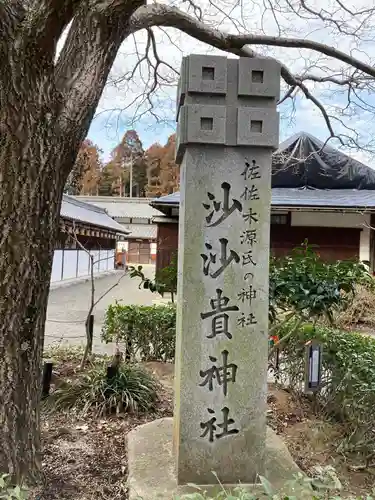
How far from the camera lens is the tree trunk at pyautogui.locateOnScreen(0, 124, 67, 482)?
257cm

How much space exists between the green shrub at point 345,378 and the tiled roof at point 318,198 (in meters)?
7.58

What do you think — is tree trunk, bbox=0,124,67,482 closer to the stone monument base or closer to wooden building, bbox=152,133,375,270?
the stone monument base

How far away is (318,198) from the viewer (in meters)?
13.7

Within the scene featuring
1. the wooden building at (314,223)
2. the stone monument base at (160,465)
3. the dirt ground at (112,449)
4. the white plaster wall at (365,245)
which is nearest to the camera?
the stone monument base at (160,465)

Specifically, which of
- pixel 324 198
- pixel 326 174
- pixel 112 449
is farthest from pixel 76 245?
pixel 112 449

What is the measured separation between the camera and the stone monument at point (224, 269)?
2.87 m

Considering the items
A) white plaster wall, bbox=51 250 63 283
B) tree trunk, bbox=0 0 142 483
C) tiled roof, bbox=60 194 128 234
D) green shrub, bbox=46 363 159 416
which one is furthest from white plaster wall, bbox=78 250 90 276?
tree trunk, bbox=0 0 142 483

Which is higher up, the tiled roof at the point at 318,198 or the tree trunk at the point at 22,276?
the tiled roof at the point at 318,198

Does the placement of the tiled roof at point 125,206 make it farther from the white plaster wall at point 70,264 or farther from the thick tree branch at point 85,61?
the thick tree branch at point 85,61

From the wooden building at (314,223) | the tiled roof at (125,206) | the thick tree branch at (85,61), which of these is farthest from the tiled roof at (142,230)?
the thick tree branch at (85,61)

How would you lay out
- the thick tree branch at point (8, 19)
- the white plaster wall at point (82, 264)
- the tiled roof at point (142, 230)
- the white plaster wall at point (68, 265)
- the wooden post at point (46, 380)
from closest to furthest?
1. the thick tree branch at point (8, 19)
2. the wooden post at point (46, 380)
3. the white plaster wall at point (68, 265)
4. the white plaster wall at point (82, 264)
5. the tiled roof at point (142, 230)

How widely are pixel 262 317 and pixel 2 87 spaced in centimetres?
205

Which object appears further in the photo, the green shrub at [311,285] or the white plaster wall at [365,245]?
the white plaster wall at [365,245]

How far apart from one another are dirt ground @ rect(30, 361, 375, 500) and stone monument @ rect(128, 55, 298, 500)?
1.41 ft
